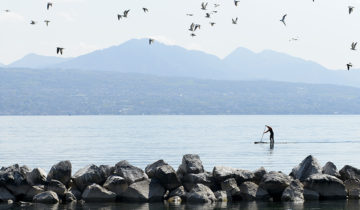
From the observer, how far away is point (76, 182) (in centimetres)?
3200

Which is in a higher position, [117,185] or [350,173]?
[350,173]

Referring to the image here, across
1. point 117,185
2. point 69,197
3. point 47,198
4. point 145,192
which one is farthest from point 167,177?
point 47,198

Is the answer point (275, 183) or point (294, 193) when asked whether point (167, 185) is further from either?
point (294, 193)

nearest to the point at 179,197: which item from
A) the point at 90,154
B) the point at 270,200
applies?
the point at 270,200

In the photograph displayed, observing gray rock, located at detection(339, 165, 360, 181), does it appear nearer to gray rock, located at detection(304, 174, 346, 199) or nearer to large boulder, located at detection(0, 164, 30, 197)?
gray rock, located at detection(304, 174, 346, 199)

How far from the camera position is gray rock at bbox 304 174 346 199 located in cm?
3131

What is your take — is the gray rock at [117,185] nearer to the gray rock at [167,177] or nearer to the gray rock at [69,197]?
the gray rock at [167,177]

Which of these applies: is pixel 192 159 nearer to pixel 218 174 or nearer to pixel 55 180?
pixel 218 174

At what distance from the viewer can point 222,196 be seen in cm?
3119

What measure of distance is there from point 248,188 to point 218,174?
57.6 inches

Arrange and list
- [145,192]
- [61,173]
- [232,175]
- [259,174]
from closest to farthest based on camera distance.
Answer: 1. [145,192]
2. [232,175]
3. [61,173]
4. [259,174]

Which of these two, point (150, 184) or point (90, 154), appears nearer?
point (150, 184)

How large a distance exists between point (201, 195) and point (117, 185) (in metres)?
3.83

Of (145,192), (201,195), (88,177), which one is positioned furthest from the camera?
(88,177)
